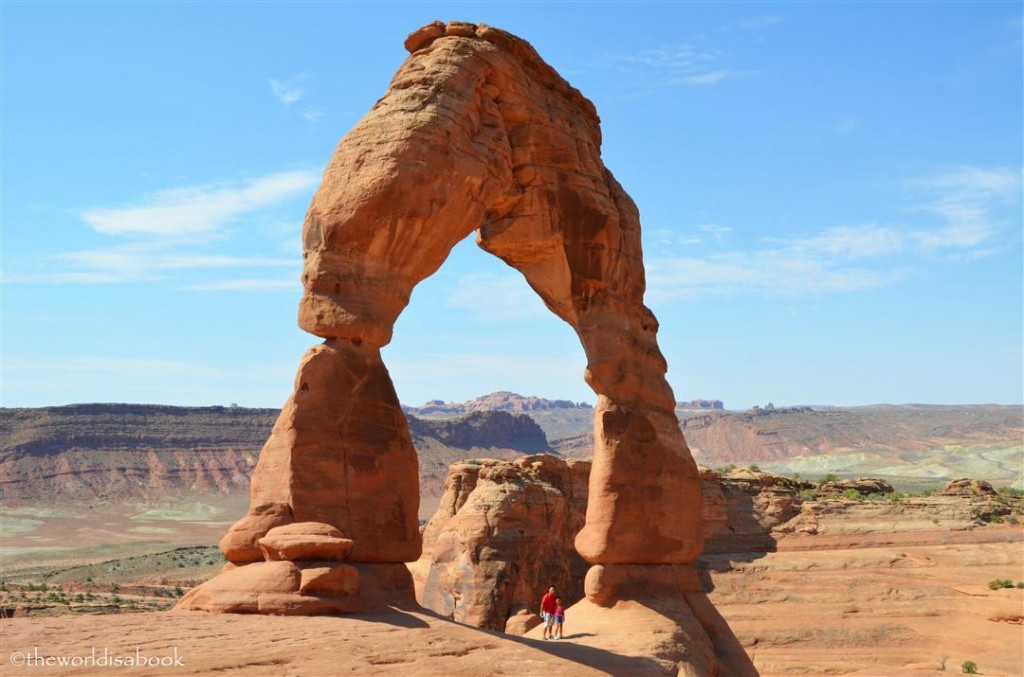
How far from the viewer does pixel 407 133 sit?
1433 cm

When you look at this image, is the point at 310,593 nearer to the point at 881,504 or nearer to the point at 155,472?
the point at 881,504

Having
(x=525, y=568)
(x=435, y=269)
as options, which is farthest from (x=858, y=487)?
(x=435, y=269)

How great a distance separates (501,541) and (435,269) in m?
17.3

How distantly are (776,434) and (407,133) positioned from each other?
445 feet

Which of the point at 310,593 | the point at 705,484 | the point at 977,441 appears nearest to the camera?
the point at 310,593

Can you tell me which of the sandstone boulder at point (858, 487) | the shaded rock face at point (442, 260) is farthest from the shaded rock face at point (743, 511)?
the shaded rock face at point (442, 260)

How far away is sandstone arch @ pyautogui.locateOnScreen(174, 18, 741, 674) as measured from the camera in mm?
12898

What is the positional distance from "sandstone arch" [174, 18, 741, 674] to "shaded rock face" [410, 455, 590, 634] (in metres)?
12.6

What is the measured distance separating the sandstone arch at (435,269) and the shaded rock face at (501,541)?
41.3 ft

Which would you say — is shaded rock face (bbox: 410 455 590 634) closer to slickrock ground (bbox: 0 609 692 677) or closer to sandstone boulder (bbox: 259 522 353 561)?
slickrock ground (bbox: 0 609 692 677)

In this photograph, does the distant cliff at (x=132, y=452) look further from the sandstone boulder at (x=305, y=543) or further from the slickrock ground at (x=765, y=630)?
the sandstone boulder at (x=305, y=543)

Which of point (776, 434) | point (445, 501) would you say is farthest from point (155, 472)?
point (776, 434)

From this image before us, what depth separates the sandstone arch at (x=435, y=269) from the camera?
1290 centimetres

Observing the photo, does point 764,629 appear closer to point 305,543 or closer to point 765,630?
point 765,630
